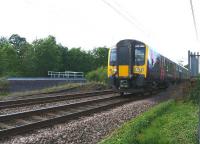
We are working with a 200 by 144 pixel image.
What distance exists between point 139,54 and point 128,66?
0.92 meters

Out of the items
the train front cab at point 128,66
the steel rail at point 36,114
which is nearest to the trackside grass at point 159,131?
the steel rail at point 36,114

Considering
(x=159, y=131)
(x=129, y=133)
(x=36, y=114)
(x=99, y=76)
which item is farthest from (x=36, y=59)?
(x=129, y=133)

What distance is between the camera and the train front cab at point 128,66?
20.0m

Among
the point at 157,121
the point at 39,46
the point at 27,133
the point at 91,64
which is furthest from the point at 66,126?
the point at 91,64

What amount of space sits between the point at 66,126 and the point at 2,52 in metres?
64.5

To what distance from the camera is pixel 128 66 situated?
20.1m

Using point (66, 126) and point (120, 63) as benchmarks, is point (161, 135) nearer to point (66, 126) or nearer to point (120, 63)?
point (66, 126)

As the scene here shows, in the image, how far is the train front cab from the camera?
65.7ft

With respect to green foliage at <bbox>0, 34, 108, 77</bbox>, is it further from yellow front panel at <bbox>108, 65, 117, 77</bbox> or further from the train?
the train

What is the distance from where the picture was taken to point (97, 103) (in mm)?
16469

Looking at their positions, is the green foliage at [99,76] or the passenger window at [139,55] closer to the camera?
the passenger window at [139,55]

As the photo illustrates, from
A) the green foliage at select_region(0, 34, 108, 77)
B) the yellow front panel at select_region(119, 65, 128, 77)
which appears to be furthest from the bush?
the green foliage at select_region(0, 34, 108, 77)

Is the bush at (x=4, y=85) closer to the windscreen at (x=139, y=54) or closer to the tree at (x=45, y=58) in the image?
the windscreen at (x=139, y=54)

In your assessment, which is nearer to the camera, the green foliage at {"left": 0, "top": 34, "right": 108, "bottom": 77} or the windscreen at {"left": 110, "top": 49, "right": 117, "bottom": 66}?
the windscreen at {"left": 110, "top": 49, "right": 117, "bottom": 66}
